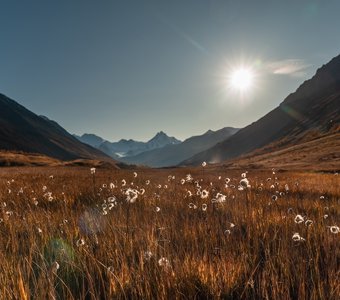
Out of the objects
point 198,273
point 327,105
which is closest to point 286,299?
point 198,273

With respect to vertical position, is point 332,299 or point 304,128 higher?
point 304,128

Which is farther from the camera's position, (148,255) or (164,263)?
(148,255)

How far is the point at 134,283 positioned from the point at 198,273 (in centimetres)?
49

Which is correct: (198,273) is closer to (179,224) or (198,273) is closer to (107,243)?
(107,243)

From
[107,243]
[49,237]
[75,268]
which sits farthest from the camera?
[49,237]

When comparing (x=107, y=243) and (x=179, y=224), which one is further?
(x=179, y=224)

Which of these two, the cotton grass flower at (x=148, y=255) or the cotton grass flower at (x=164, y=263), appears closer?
the cotton grass flower at (x=164, y=263)

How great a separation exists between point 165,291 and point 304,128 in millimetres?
184998

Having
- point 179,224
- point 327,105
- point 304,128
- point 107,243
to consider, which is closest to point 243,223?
point 179,224

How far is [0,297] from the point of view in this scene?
1.87 meters

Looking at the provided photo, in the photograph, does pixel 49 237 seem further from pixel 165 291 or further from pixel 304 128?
pixel 304 128

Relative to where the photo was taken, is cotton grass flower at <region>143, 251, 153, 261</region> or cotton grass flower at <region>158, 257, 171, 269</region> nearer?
cotton grass flower at <region>158, 257, 171, 269</region>

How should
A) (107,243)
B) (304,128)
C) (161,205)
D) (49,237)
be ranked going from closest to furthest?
(107,243)
(49,237)
(161,205)
(304,128)

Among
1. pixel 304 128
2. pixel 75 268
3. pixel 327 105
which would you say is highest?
pixel 327 105
